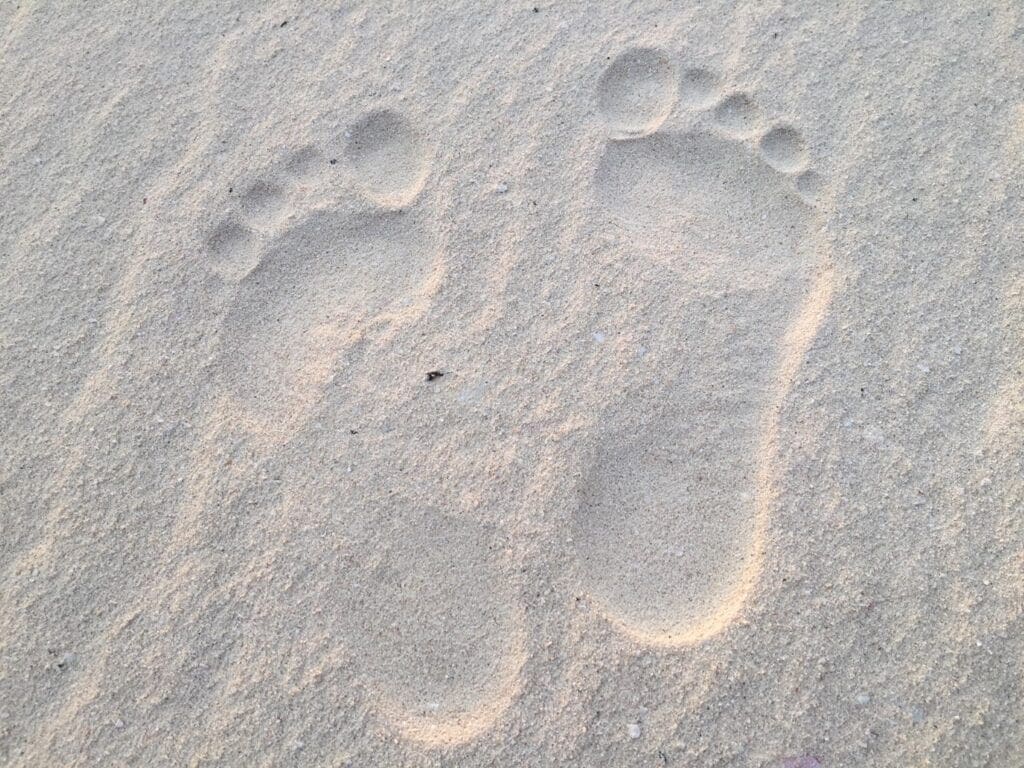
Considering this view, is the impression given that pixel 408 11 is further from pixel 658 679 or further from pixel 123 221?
pixel 658 679

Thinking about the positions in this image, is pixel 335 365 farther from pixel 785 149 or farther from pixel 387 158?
pixel 785 149

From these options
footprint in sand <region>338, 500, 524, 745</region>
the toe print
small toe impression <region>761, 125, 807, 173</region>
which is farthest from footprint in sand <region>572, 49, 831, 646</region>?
the toe print

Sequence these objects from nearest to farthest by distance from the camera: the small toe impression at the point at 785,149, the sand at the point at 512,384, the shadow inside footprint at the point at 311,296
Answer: the sand at the point at 512,384 < the shadow inside footprint at the point at 311,296 < the small toe impression at the point at 785,149

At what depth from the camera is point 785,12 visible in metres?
1.62

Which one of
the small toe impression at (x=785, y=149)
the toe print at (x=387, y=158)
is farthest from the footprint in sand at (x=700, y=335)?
the toe print at (x=387, y=158)

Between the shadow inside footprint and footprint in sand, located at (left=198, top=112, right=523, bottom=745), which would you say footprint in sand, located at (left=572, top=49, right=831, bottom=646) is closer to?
footprint in sand, located at (left=198, top=112, right=523, bottom=745)

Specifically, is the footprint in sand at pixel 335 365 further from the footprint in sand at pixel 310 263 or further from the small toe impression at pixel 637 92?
the small toe impression at pixel 637 92

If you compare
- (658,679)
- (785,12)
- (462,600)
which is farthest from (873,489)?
(785,12)

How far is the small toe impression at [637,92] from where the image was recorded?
5.08 feet

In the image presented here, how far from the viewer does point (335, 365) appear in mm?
1400

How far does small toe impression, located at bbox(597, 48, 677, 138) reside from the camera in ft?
5.08

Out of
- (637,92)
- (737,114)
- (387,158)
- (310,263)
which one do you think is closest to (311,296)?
(310,263)

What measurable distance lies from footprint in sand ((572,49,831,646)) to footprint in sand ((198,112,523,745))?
0.62 feet

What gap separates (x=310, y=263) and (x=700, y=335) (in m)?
0.65
